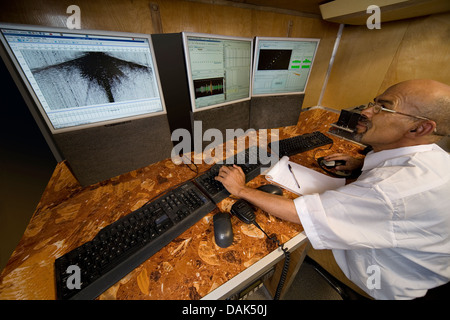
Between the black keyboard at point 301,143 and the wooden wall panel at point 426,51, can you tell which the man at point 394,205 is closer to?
the black keyboard at point 301,143

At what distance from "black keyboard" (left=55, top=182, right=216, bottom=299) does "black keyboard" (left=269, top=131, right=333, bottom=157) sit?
0.58 m

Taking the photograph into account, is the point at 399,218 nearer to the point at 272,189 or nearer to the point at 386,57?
the point at 272,189

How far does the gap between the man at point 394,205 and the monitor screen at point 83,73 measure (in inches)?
20.7

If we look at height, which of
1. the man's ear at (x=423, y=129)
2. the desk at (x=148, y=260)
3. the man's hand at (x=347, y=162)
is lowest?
the desk at (x=148, y=260)

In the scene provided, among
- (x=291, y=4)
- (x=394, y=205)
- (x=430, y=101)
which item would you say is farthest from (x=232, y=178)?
(x=291, y=4)

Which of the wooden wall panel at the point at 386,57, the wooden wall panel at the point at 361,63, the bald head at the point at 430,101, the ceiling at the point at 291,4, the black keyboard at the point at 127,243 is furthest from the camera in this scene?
the wooden wall panel at the point at 361,63

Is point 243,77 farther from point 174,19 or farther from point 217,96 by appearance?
point 174,19

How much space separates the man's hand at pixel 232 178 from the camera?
662 millimetres

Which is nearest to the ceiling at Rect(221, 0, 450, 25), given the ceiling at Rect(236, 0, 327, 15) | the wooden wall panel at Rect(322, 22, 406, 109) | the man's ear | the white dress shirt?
the ceiling at Rect(236, 0, 327, 15)

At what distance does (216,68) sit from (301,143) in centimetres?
67

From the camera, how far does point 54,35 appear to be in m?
0.51

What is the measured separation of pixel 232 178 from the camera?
0.69m

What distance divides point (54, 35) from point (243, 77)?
80cm

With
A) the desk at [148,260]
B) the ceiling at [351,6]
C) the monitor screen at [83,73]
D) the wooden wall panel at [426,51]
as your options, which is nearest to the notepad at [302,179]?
the desk at [148,260]
